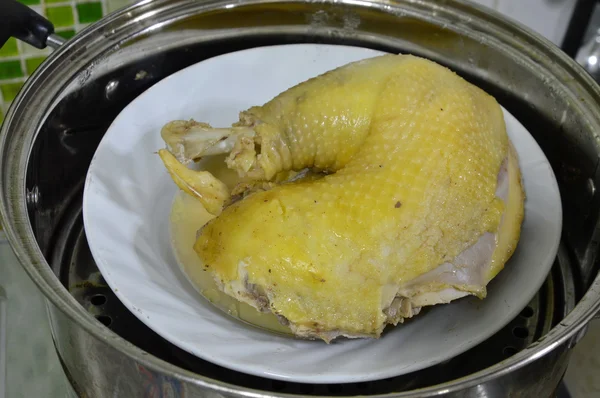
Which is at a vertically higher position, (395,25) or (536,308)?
(395,25)

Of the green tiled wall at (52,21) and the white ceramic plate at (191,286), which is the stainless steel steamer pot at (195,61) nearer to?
the white ceramic plate at (191,286)

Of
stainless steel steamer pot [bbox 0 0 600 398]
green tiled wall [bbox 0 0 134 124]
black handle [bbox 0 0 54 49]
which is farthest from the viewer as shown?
green tiled wall [bbox 0 0 134 124]

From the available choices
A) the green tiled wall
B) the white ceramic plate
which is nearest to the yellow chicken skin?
the white ceramic plate

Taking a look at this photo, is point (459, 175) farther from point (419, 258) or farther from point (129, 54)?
point (129, 54)

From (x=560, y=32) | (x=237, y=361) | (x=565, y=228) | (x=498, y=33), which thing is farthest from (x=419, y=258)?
(x=560, y=32)

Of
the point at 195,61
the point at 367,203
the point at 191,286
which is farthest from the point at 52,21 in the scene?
the point at 367,203

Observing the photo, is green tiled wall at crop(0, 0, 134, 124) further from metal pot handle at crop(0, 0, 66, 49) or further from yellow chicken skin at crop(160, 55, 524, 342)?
yellow chicken skin at crop(160, 55, 524, 342)

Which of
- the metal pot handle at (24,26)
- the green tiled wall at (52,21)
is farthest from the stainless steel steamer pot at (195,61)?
the green tiled wall at (52,21)
